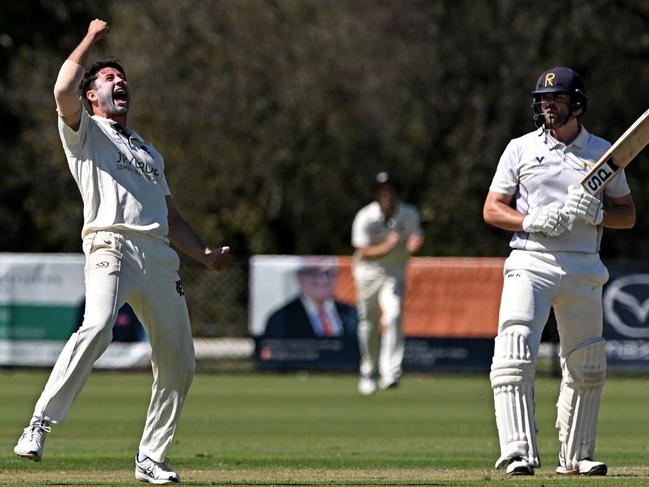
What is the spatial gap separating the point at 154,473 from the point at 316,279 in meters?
14.8

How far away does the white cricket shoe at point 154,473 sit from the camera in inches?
342

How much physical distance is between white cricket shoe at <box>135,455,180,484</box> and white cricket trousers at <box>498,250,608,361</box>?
1.97 meters

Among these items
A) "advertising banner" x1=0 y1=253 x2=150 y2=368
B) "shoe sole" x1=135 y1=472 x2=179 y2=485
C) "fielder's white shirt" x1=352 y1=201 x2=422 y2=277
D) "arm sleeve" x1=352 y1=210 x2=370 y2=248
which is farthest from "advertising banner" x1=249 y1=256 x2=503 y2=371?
"shoe sole" x1=135 y1=472 x2=179 y2=485

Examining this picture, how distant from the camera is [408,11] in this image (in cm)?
3506

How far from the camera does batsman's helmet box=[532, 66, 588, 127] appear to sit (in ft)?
29.7

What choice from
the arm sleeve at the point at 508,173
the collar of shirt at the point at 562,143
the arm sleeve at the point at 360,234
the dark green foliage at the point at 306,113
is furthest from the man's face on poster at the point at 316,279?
the collar of shirt at the point at 562,143

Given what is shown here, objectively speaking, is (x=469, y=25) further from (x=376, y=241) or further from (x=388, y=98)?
(x=376, y=241)

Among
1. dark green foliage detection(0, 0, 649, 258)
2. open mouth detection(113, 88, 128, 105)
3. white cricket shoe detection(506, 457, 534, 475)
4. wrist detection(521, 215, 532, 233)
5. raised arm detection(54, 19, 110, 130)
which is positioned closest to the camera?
raised arm detection(54, 19, 110, 130)

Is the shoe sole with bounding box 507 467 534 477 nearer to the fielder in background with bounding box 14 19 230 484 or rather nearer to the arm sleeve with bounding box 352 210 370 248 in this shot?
the fielder in background with bounding box 14 19 230 484

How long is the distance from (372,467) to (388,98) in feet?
87.0

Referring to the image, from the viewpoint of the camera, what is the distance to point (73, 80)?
26.9ft

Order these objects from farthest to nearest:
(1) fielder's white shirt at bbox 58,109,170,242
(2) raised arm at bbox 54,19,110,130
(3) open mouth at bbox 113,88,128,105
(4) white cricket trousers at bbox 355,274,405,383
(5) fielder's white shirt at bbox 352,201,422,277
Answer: (5) fielder's white shirt at bbox 352,201,422,277, (4) white cricket trousers at bbox 355,274,405,383, (3) open mouth at bbox 113,88,128,105, (1) fielder's white shirt at bbox 58,109,170,242, (2) raised arm at bbox 54,19,110,130

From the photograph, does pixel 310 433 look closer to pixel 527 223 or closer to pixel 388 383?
pixel 527 223

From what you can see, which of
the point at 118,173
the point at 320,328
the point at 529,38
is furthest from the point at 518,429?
the point at 529,38
